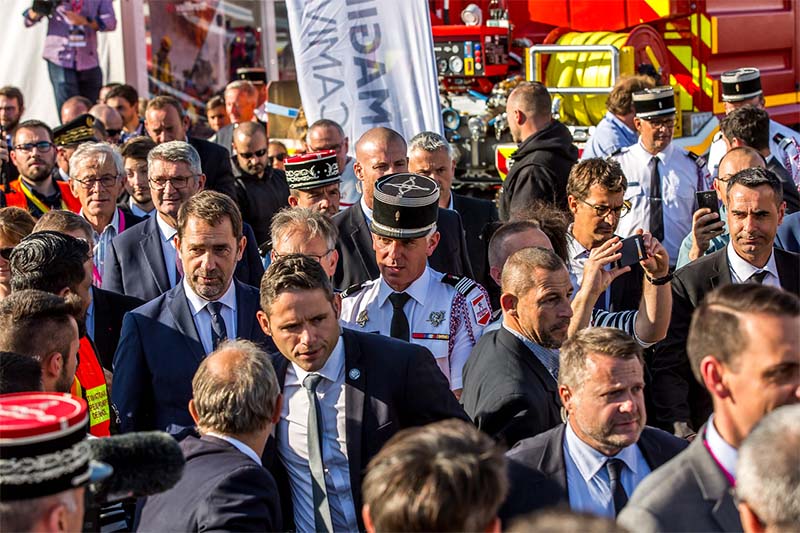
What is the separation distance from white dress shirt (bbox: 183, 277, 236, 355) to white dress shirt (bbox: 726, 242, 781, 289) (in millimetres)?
2414

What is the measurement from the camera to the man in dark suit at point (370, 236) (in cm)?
607

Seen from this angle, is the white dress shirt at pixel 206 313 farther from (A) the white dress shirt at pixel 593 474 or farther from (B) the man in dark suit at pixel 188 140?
(B) the man in dark suit at pixel 188 140

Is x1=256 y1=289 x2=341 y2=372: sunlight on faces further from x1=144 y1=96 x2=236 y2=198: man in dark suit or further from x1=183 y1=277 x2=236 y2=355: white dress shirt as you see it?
x1=144 y1=96 x2=236 y2=198: man in dark suit

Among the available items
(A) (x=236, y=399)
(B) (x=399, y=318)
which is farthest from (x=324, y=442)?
(B) (x=399, y=318)

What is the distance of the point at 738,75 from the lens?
9.16 m

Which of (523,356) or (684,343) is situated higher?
(523,356)

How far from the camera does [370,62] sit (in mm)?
8031

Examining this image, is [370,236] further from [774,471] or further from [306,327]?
[774,471]

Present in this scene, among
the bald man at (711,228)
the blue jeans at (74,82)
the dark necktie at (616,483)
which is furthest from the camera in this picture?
the blue jeans at (74,82)

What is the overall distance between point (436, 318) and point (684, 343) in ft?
4.21

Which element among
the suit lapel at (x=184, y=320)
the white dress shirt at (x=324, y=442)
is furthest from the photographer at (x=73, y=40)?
the white dress shirt at (x=324, y=442)

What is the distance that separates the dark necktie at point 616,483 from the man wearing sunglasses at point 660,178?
13.1 ft

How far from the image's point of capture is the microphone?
2881mm

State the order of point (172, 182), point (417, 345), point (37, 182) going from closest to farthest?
1. point (417, 345)
2. point (172, 182)
3. point (37, 182)
